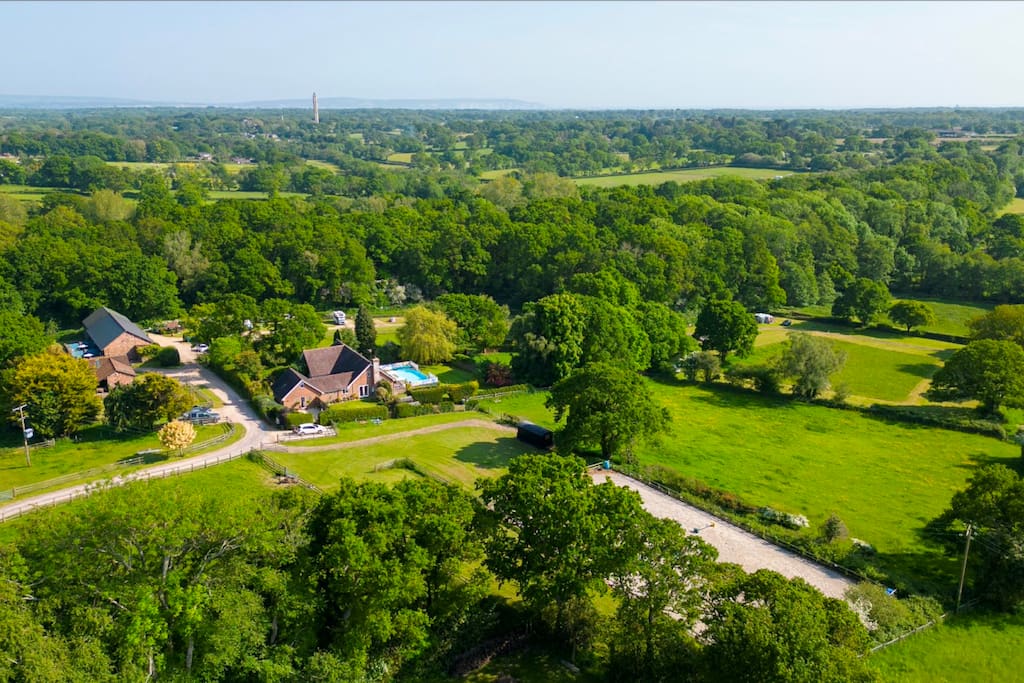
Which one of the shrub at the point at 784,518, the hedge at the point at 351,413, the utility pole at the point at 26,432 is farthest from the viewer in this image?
the hedge at the point at 351,413

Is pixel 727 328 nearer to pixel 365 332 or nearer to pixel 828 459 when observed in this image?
pixel 828 459

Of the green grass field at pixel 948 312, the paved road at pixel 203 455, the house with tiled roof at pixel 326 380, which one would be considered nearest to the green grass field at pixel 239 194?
the paved road at pixel 203 455

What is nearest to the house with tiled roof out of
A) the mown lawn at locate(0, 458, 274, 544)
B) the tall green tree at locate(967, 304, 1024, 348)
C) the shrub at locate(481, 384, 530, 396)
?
the shrub at locate(481, 384, 530, 396)

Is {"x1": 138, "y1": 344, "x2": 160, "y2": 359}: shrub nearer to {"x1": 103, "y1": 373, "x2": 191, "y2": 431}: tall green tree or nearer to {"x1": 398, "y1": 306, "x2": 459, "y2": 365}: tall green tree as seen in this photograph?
{"x1": 103, "y1": 373, "x2": 191, "y2": 431}: tall green tree

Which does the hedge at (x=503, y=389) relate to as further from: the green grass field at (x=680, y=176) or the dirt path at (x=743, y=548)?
the green grass field at (x=680, y=176)

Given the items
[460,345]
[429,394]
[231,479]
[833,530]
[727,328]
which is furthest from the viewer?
[460,345]

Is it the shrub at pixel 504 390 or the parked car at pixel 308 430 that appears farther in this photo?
the shrub at pixel 504 390

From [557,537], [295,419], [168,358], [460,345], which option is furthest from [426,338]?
[557,537]
